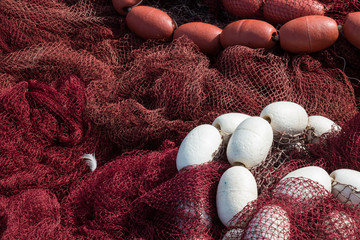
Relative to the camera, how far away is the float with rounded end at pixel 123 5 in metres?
3.04

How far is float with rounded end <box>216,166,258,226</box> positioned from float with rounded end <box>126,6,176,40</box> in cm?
147

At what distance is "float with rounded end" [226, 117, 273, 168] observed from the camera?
1.79 m

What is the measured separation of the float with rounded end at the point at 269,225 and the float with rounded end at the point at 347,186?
30cm

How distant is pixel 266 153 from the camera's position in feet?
6.12

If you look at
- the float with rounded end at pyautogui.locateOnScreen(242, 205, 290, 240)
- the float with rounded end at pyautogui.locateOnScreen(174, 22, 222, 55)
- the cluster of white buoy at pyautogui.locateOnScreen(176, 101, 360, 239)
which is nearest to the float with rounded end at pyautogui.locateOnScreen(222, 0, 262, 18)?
the float with rounded end at pyautogui.locateOnScreen(174, 22, 222, 55)

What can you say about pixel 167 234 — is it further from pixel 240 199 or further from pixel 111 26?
pixel 111 26

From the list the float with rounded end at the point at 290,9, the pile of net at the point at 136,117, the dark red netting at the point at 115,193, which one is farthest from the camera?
the float with rounded end at the point at 290,9

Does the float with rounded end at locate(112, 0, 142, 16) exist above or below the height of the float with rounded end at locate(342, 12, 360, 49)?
below

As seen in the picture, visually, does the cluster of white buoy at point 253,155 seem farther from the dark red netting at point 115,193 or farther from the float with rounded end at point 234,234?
the dark red netting at point 115,193

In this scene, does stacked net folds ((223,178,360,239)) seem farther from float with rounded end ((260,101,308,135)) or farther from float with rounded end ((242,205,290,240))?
float with rounded end ((260,101,308,135))

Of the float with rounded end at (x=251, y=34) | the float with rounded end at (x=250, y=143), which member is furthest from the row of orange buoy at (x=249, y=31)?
the float with rounded end at (x=250, y=143)

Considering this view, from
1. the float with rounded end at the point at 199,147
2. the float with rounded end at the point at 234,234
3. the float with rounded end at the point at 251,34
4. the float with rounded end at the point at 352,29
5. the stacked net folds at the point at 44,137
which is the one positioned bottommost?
the stacked net folds at the point at 44,137

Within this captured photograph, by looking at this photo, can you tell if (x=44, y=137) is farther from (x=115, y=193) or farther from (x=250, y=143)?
(x=250, y=143)

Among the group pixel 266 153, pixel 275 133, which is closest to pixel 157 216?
pixel 266 153
